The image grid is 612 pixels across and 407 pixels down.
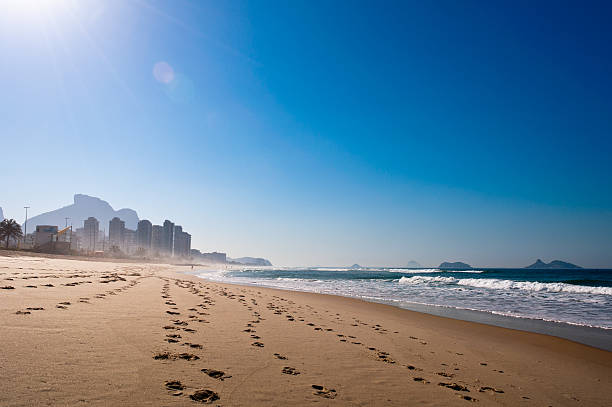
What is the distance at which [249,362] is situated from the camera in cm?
493

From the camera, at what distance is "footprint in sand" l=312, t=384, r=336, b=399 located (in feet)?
13.1

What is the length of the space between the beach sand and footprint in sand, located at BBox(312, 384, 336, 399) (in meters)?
0.02

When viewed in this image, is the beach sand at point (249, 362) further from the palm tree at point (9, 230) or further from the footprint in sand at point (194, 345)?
the palm tree at point (9, 230)

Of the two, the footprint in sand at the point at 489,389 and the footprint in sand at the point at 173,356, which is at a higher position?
the footprint in sand at the point at 173,356

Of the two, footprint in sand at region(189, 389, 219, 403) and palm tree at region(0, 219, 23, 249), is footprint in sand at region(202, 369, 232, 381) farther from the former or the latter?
palm tree at region(0, 219, 23, 249)

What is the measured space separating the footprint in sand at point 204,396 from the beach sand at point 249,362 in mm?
21

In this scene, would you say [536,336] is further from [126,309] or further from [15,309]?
[15,309]

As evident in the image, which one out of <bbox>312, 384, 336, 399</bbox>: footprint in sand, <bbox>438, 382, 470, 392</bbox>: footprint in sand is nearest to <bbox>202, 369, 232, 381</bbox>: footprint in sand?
<bbox>312, 384, 336, 399</bbox>: footprint in sand

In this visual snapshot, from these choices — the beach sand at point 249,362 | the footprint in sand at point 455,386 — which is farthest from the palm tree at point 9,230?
the footprint in sand at point 455,386

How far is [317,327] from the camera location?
8992 mm

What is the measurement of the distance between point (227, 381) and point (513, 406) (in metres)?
4.04

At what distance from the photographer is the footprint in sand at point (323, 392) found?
401 centimetres

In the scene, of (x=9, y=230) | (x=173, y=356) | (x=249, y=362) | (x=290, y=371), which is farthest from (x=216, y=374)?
(x=9, y=230)

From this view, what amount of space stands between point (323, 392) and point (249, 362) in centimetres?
135
